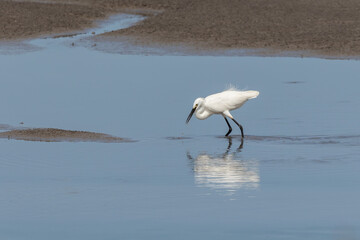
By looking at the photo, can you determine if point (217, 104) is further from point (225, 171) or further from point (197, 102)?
point (225, 171)

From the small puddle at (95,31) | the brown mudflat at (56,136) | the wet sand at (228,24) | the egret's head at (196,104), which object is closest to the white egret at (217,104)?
the egret's head at (196,104)

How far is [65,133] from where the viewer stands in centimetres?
1416

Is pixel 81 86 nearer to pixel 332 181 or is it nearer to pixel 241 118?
pixel 241 118

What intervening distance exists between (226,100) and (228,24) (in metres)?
13.2

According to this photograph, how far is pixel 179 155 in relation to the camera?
1277cm

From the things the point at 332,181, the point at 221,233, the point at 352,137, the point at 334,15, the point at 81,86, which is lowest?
the point at 221,233

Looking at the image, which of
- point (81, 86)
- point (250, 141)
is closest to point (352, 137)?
point (250, 141)

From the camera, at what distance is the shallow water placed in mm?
8867

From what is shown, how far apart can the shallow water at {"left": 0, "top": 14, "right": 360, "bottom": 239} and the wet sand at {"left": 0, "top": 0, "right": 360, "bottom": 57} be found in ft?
8.57

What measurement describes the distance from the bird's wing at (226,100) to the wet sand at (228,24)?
28.4 feet

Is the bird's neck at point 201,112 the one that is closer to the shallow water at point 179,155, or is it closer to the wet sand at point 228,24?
the shallow water at point 179,155

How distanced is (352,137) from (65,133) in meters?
4.11

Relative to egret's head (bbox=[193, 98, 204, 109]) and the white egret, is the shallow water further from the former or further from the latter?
egret's head (bbox=[193, 98, 204, 109])

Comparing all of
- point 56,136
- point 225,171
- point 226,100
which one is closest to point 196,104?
point 226,100
